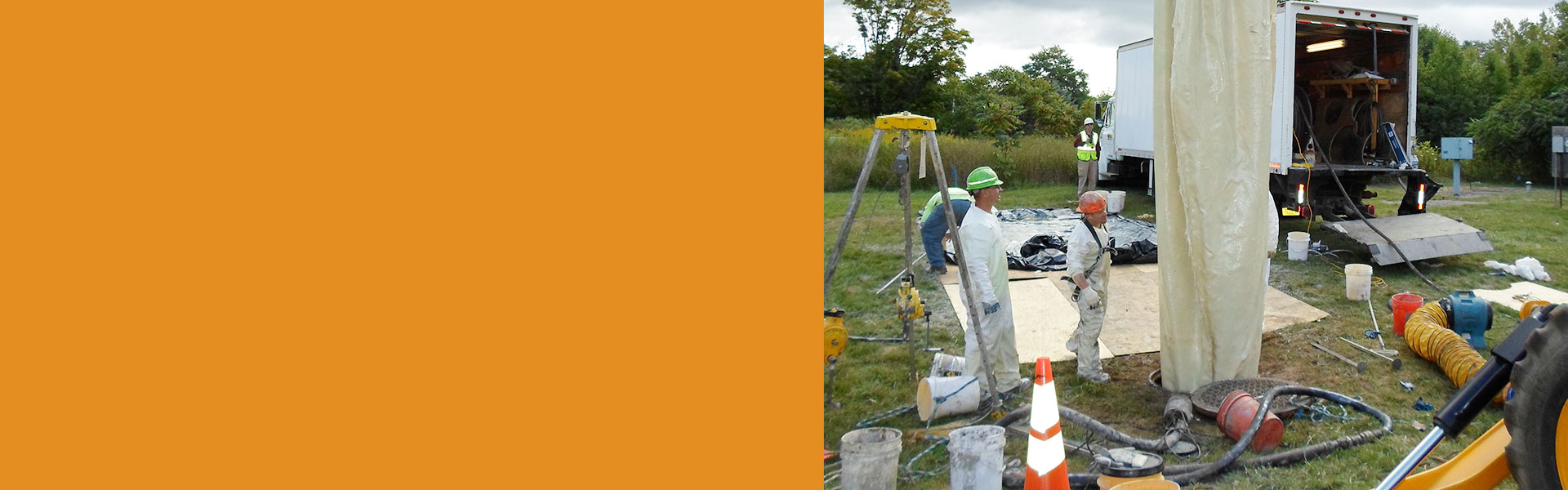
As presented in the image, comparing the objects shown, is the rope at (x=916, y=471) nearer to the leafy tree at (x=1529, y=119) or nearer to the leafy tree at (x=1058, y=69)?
the leafy tree at (x=1529, y=119)

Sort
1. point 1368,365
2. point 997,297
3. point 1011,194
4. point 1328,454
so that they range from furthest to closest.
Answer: point 1011,194 < point 1368,365 < point 997,297 < point 1328,454

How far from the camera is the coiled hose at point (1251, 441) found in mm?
4344

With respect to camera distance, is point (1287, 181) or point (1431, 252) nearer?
point (1431, 252)

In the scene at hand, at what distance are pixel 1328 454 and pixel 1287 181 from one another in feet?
22.0

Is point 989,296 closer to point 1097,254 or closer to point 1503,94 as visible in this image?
point 1097,254

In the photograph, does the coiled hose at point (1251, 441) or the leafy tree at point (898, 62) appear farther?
the leafy tree at point (898, 62)

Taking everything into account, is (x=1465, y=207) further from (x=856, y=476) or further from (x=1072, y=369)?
(x=856, y=476)

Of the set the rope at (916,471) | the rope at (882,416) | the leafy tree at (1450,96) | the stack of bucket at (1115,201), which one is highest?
the leafy tree at (1450,96)

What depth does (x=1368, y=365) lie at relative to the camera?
6262mm

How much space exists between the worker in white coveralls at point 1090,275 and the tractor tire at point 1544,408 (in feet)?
9.79

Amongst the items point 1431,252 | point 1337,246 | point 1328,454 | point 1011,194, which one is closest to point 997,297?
point 1328,454

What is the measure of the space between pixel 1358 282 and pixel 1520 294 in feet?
5.67

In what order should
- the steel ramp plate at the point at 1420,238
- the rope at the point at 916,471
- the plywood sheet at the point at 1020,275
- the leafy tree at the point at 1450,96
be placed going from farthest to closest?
the leafy tree at the point at 1450,96 < the plywood sheet at the point at 1020,275 < the steel ramp plate at the point at 1420,238 < the rope at the point at 916,471

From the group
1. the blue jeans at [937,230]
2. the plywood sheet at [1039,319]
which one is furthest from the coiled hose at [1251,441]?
the blue jeans at [937,230]
